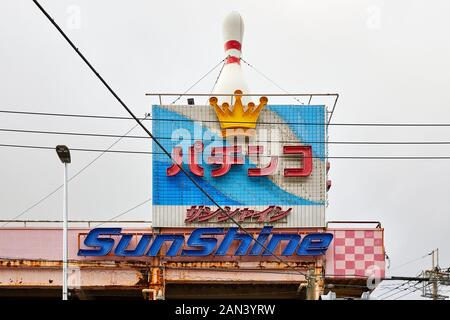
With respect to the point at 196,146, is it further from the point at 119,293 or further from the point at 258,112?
the point at 119,293

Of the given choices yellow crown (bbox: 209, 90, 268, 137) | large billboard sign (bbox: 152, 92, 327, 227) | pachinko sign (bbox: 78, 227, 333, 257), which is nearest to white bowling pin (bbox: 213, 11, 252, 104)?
yellow crown (bbox: 209, 90, 268, 137)

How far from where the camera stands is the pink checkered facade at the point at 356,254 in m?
26.7

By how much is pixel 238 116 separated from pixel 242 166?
1.77 metres

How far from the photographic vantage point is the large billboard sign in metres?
27.1

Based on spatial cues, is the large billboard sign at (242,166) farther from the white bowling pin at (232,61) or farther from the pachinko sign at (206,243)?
the white bowling pin at (232,61)

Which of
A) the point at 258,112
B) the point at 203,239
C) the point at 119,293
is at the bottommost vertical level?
the point at 119,293

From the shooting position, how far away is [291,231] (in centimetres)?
2702

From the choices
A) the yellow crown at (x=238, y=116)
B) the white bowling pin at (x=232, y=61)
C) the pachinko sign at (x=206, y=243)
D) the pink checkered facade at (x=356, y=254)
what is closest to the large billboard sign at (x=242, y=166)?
the yellow crown at (x=238, y=116)

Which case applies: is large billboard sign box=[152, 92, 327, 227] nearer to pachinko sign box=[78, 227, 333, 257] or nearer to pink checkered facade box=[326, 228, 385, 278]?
pachinko sign box=[78, 227, 333, 257]

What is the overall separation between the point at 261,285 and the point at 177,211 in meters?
4.17

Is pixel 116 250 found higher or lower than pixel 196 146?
lower

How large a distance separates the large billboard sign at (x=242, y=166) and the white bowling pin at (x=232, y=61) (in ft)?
4.80
